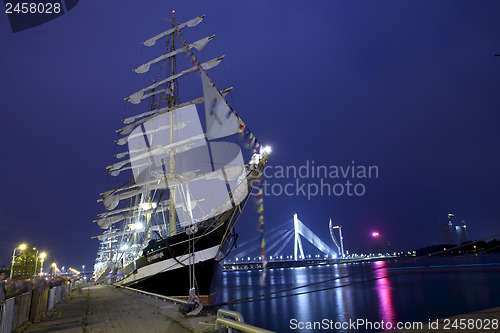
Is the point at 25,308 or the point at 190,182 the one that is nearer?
the point at 25,308

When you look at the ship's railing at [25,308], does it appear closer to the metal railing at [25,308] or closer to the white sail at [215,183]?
the metal railing at [25,308]

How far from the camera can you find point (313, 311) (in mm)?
28234

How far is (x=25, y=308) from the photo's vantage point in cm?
954

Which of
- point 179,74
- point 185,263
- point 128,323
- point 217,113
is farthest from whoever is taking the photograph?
point 179,74

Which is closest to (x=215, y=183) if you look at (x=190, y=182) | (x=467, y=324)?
(x=190, y=182)

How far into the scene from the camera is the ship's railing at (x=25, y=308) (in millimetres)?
7477

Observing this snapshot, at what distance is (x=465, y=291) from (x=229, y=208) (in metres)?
33.7

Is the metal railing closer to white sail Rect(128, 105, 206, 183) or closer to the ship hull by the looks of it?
the ship hull

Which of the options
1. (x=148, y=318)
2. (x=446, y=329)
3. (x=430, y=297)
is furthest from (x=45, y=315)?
(x=430, y=297)

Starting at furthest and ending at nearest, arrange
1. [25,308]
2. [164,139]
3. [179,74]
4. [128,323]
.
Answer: [164,139] → [179,74] → [25,308] → [128,323]

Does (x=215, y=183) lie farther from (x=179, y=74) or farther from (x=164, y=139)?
(x=179, y=74)

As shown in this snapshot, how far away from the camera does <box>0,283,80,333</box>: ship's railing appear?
748 centimetres

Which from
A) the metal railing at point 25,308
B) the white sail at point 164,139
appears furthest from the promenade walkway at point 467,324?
the white sail at point 164,139

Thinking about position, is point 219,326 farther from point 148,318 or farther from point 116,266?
point 116,266
